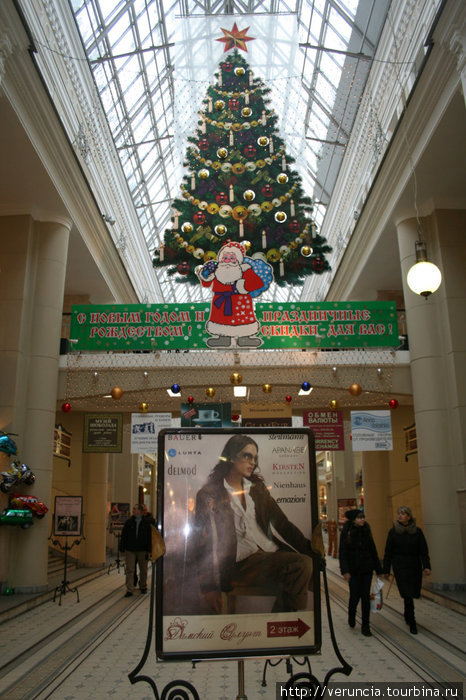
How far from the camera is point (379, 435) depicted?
10.5 meters

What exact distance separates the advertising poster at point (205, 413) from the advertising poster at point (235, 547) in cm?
761

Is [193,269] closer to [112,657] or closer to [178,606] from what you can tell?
[112,657]

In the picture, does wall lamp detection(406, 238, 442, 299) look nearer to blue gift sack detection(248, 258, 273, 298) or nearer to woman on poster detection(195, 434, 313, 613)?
blue gift sack detection(248, 258, 273, 298)

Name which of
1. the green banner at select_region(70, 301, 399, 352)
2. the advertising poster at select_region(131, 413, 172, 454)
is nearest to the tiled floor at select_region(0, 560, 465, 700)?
the advertising poster at select_region(131, 413, 172, 454)

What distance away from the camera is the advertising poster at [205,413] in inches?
426

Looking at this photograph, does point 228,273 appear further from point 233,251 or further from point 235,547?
point 235,547

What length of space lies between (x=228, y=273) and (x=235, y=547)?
22.7ft

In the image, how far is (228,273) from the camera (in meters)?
9.59

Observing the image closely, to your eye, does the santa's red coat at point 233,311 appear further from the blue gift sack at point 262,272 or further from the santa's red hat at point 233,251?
the santa's red hat at point 233,251

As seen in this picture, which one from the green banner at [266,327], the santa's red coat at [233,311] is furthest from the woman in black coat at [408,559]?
the green banner at [266,327]

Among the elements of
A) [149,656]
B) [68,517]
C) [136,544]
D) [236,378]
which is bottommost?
[149,656]

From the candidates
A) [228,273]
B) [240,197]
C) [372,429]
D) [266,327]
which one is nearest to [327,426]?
[372,429]

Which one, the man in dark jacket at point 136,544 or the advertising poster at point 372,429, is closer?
the man in dark jacket at point 136,544

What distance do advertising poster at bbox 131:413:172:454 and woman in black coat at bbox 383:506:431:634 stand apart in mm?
5360
